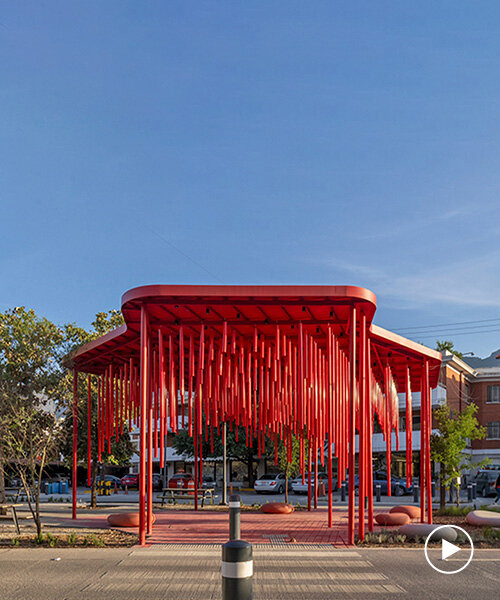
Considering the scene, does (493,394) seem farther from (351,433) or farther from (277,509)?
(351,433)

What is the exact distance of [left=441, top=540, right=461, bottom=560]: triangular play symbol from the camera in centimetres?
1454

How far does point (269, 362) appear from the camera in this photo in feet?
64.8

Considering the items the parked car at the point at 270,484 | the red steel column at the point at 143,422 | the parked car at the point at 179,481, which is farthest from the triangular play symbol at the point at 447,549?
the parked car at the point at 270,484

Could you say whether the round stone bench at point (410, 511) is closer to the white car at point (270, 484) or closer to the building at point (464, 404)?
the white car at point (270, 484)

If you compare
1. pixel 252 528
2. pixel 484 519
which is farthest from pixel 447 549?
pixel 252 528

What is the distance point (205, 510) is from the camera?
2819cm

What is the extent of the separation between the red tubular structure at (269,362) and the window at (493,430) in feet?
146

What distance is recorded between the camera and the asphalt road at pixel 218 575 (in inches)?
400

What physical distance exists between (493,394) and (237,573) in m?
65.5

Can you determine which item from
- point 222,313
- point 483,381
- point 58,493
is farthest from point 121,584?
point 483,381

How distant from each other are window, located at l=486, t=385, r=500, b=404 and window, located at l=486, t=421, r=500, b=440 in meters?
2.06

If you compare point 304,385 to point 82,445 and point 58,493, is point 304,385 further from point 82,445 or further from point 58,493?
point 58,493

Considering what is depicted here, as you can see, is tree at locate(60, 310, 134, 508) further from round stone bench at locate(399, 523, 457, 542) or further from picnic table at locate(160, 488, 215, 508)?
round stone bench at locate(399, 523, 457, 542)

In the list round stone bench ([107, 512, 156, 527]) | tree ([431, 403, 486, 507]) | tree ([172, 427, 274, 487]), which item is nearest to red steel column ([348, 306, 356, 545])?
round stone bench ([107, 512, 156, 527])
